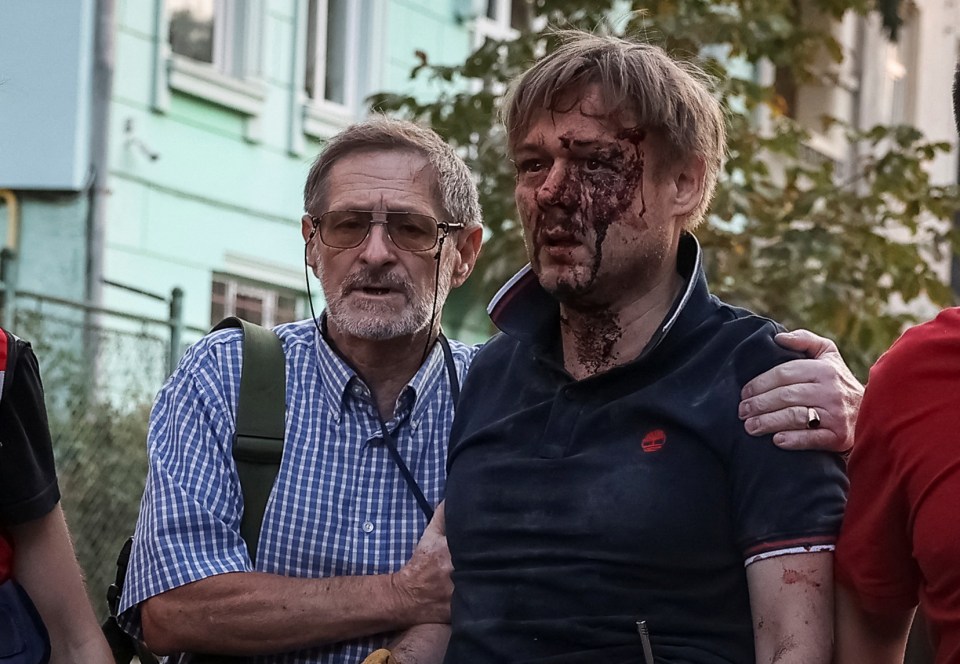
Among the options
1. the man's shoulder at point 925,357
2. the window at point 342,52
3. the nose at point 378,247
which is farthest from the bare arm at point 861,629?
the window at point 342,52

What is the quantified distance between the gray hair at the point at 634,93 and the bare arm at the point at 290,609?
34.7 inches

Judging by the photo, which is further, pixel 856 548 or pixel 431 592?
pixel 431 592

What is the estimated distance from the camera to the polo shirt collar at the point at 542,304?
351 cm

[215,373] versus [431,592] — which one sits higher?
[215,373]

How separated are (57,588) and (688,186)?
5.04ft

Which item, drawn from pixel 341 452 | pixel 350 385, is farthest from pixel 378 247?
pixel 341 452

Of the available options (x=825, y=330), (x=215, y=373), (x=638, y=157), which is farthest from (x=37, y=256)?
(x=638, y=157)

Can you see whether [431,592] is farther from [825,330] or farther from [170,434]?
[825,330]

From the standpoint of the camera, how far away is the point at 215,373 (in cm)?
412

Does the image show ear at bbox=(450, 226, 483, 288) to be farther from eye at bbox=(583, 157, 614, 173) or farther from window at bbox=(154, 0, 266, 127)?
window at bbox=(154, 0, 266, 127)

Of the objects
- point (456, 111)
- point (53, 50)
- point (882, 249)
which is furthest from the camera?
point (53, 50)

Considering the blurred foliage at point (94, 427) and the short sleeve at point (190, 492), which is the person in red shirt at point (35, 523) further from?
the blurred foliage at point (94, 427)

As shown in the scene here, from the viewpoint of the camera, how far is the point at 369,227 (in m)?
4.39

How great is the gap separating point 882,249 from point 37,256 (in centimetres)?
514
